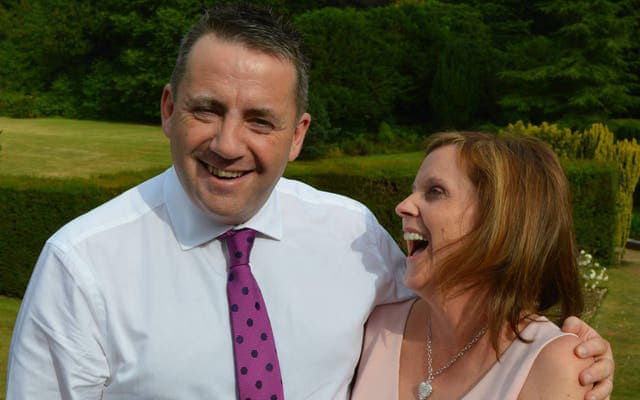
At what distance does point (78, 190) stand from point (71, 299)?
6.97 m

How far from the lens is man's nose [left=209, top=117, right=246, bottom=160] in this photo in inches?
74.3

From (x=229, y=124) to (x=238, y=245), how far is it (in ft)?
1.21

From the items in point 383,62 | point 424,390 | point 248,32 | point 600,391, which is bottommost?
point 383,62

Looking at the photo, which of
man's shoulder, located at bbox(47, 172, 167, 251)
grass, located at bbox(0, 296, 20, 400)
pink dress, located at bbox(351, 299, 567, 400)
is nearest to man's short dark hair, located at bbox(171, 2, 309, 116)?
man's shoulder, located at bbox(47, 172, 167, 251)

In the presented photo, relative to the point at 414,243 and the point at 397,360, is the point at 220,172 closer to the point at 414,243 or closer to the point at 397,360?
the point at 414,243

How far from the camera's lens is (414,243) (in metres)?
2.26

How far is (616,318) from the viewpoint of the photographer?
8211 millimetres

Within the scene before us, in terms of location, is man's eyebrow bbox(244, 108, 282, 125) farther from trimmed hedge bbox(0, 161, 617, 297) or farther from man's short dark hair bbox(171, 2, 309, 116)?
trimmed hedge bbox(0, 161, 617, 297)

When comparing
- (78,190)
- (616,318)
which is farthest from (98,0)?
(616,318)

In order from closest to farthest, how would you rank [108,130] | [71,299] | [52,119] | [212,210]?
[71,299] < [212,210] < [108,130] < [52,119]

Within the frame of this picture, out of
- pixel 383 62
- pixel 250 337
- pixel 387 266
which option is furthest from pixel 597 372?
pixel 383 62

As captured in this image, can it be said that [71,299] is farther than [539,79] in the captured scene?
No

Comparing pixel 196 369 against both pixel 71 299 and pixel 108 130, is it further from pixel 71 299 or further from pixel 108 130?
pixel 108 130

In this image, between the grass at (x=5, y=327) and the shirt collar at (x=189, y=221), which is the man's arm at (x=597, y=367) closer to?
the shirt collar at (x=189, y=221)
